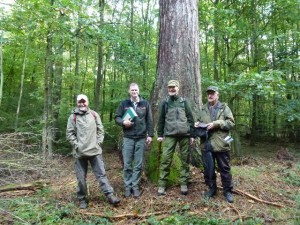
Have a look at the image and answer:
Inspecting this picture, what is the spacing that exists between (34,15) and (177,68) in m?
4.45

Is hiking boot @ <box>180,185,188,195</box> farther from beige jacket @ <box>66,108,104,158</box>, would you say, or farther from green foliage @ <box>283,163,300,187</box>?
green foliage @ <box>283,163,300,187</box>

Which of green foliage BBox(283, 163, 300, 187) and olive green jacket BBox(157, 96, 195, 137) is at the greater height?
olive green jacket BBox(157, 96, 195, 137)

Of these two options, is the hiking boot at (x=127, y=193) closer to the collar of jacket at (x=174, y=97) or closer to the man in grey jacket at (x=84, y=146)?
the man in grey jacket at (x=84, y=146)

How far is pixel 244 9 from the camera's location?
43.0 ft

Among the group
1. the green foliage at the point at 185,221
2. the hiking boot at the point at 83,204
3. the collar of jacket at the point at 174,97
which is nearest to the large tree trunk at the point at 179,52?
the collar of jacket at the point at 174,97

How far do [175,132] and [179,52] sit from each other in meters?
1.88

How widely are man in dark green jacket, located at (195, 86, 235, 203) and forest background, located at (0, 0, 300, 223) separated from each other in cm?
200

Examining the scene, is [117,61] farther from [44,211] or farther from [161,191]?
[44,211]

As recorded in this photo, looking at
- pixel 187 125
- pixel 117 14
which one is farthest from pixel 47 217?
pixel 117 14

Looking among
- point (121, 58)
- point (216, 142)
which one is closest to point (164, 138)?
point (216, 142)

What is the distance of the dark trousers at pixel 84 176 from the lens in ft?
16.2

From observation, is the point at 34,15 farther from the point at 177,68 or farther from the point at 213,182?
the point at 213,182

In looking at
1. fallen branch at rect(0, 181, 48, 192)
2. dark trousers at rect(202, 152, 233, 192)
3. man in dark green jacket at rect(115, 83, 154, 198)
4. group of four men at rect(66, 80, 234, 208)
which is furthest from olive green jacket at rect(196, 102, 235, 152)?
fallen branch at rect(0, 181, 48, 192)

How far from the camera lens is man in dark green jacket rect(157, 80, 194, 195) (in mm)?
5023
